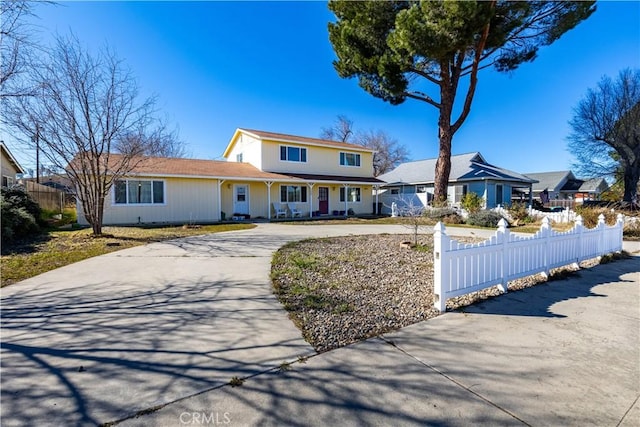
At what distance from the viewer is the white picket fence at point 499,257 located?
3.87 metres

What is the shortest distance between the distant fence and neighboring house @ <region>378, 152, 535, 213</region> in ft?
71.8

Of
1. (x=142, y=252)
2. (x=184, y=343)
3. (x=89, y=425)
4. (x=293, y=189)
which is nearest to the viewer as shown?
(x=89, y=425)

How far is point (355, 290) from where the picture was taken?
4656 millimetres

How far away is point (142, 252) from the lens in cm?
771

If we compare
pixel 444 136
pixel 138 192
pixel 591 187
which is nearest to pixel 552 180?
pixel 591 187

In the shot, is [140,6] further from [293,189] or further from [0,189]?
[293,189]

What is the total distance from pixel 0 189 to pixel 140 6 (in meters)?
9.10

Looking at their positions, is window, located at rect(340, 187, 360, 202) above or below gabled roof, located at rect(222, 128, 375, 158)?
below

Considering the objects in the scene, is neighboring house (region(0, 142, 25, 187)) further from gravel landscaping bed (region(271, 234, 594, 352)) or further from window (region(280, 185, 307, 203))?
gravel landscaping bed (region(271, 234, 594, 352))

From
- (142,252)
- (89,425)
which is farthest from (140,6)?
(89,425)

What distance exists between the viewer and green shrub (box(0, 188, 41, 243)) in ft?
29.1

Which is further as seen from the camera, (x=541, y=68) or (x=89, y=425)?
(x=541, y=68)

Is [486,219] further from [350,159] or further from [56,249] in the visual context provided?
[56,249]

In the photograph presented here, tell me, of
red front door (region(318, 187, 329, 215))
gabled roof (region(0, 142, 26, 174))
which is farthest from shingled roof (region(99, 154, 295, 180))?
gabled roof (region(0, 142, 26, 174))
